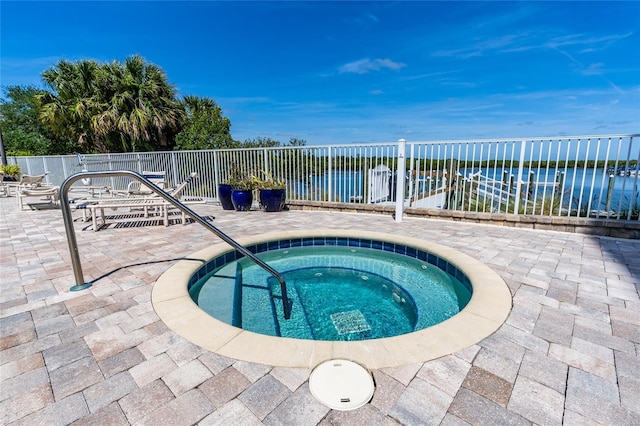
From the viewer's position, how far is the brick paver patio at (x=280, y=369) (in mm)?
1269

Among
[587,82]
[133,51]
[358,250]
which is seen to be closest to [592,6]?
[587,82]

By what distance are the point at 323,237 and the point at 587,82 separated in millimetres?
17345

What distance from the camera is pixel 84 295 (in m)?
2.51

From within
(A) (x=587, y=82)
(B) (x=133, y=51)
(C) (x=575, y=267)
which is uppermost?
(B) (x=133, y=51)

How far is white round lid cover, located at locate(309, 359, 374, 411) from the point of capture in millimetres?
1315

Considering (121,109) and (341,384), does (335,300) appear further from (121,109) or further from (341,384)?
(121,109)

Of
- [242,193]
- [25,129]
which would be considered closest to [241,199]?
[242,193]

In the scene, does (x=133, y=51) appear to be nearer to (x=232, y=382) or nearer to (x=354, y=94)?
(x=354, y=94)

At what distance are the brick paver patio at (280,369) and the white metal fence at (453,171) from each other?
232 cm

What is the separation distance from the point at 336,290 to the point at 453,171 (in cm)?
421

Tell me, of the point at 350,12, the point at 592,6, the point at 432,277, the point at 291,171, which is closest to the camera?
the point at 432,277

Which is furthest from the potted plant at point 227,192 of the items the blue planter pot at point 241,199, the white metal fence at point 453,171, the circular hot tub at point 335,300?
the circular hot tub at point 335,300

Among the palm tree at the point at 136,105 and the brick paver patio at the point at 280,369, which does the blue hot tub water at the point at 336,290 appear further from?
the palm tree at the point at 136,105

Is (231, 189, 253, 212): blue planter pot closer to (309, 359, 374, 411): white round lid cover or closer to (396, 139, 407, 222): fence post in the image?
(396, 139, 407, 222): fence post
